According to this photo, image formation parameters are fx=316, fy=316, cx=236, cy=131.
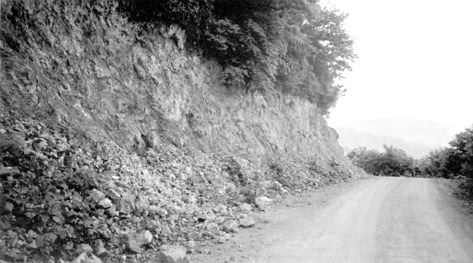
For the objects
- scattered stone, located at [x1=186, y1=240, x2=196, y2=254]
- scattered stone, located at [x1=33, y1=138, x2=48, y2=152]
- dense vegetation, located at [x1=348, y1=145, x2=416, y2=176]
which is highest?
dense vegetation, located at [x1=348, y1=145, x2=416, y2=176]

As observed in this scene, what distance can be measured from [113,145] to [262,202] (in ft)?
16.0

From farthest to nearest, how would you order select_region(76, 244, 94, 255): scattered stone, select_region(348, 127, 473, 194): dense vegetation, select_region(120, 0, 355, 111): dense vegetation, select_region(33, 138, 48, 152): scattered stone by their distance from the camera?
select_region(348, 127, 473, 194): dense vegetation → select_region(120, 0, 355, 111): dense vegetation → select_region(33, 138, 48, 152): scattered stone → select_region(76, 244, 94, 255): scattered stone

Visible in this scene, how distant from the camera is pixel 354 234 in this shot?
781 cm

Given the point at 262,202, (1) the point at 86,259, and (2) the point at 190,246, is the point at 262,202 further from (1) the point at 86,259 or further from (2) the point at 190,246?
(1) the point at 86,259

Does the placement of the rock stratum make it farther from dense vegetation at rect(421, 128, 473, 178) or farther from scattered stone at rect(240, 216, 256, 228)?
dense vegetation at rect(421, 128, 473, 178)

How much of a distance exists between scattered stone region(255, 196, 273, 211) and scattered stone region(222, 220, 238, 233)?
1.92 metres

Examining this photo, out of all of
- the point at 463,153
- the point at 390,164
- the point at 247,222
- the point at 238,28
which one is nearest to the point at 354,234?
the point at 247,222

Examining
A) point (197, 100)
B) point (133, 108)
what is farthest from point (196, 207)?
point (197, 100)

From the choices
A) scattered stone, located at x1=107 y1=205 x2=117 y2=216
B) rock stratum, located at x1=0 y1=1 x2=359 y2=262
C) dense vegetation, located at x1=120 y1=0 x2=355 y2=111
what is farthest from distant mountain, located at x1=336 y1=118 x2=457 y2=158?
scattered stone, located at x1=107 y1=205 x2=117 y2=216

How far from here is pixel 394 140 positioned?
134 metres

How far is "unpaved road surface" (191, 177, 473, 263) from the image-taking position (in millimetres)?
6383

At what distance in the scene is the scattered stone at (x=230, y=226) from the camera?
7641 millimetres

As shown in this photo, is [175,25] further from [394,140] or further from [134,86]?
[394,140]

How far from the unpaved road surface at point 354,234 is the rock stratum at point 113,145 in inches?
33.2
